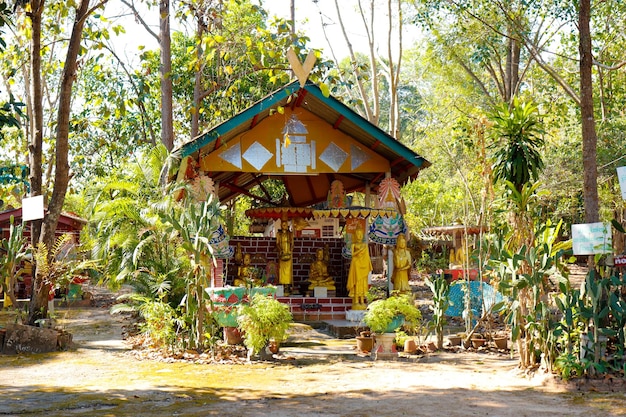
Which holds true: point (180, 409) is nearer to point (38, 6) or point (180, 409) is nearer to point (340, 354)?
point (340, 354)

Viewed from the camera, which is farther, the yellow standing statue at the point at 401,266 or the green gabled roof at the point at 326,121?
the yellow standing statue at the point at 401,266

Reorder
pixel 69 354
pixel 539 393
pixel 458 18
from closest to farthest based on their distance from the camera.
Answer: pixel 539 393, pixel 69 354, pixel 458 18

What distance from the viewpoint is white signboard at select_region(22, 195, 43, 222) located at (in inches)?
439

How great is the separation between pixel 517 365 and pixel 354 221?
7.48 metres

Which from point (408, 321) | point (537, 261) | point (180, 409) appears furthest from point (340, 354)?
point (180, 409)

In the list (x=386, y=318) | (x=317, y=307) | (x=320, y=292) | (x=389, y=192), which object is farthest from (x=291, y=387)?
(x=320, y=292)

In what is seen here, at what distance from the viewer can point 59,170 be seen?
1177 centimetres

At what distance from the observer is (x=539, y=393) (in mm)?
8258

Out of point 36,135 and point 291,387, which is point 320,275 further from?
point 291,387

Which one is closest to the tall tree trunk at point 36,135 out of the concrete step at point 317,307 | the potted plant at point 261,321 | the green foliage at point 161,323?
the green foliage at point 161,323

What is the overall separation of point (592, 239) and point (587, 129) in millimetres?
1671

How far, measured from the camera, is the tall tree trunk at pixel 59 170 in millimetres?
11688

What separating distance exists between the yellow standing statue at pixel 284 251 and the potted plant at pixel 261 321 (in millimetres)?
7782

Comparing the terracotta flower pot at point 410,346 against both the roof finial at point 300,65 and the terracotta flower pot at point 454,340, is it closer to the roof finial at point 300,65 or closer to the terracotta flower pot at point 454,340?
the terracotta flower pot at point 454,340
